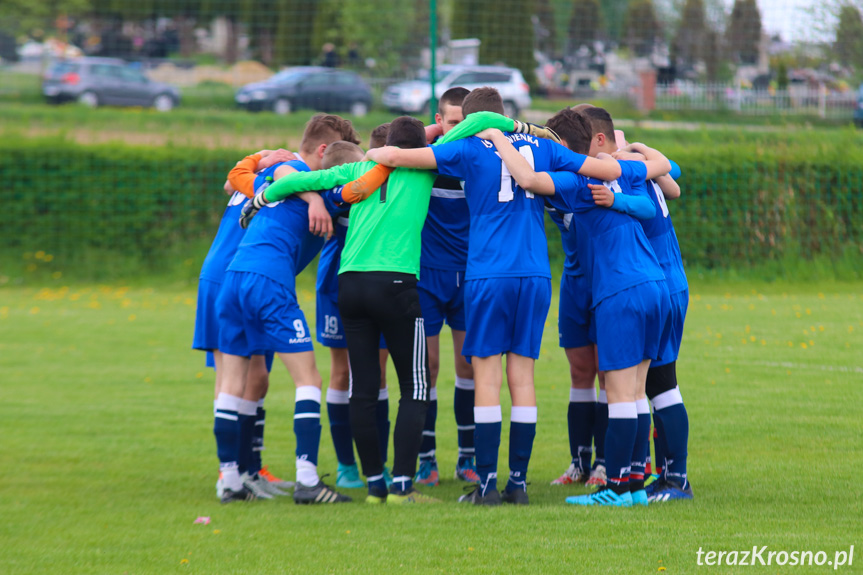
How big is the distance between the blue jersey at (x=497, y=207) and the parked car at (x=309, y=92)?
15.0 m

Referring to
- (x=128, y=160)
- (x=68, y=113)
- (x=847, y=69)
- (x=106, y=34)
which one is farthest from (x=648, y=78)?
(x=106, y=34)

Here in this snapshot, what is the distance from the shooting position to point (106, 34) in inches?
A: 1730

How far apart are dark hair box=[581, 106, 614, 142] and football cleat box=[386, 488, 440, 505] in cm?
226

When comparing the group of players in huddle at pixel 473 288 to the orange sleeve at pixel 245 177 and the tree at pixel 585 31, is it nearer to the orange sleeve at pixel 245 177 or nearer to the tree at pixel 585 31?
the orange sleeve at pixel 245 177

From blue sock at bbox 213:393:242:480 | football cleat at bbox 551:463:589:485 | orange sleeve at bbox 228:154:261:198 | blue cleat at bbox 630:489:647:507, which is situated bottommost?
football cleat at bbox 551:463:589:485

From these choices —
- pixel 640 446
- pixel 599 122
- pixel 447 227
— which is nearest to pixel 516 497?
pixel 640 446

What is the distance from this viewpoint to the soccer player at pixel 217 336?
5500mm

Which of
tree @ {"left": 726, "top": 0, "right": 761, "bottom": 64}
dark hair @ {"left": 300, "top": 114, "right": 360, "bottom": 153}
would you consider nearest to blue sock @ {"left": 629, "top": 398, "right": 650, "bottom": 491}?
dark hair @ {"left": 300, "top": 114, "right": 360, "bottom": 153}

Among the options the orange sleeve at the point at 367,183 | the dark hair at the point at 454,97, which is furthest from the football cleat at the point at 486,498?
the dark hair at the point at 454,97

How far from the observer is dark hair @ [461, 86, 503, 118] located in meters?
5.18

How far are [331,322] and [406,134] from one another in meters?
1.26

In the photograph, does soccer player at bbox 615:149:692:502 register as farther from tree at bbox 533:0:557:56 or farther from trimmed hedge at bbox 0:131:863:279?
tree at bbox 533:0:557:56

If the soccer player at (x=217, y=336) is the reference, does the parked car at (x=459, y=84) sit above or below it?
above

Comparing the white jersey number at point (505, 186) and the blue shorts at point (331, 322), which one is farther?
the blue shorts at point (331, 322)
